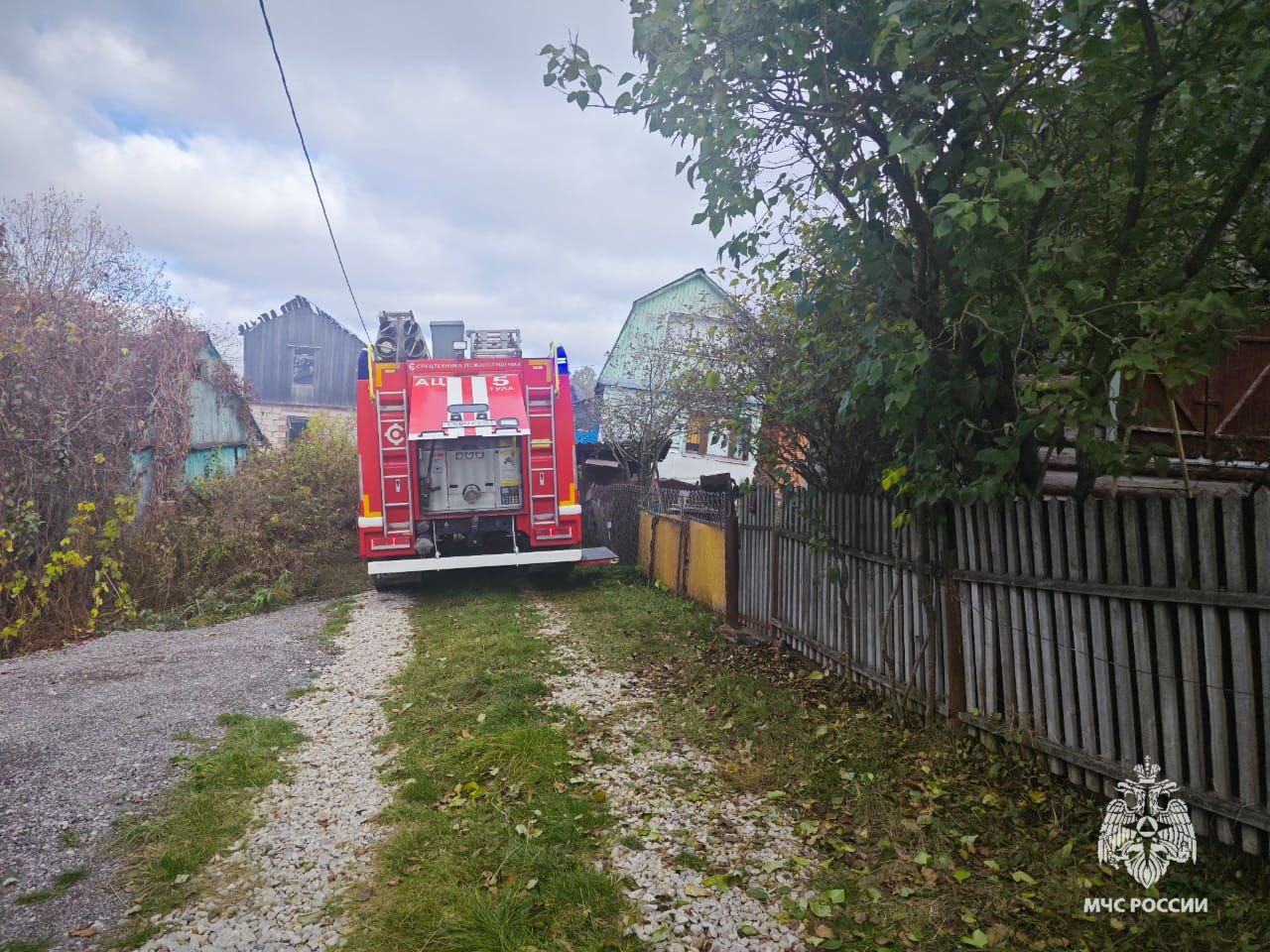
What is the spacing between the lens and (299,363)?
113 ft

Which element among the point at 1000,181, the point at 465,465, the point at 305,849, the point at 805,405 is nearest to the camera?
the point at 1000,181

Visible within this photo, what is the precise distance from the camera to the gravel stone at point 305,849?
317cm

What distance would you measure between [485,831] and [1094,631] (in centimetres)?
323

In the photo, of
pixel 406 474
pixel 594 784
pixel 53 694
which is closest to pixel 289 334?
pixel 406 474

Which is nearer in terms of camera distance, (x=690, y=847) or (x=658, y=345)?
(x=690, y=847)

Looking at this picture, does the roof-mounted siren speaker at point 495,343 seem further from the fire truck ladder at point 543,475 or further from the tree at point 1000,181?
the tree at point 1000,181

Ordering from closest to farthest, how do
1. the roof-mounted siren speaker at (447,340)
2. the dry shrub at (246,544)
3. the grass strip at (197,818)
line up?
1. the grass strip at (197,818)
2. the dry shrub at (246,544)
3. the roof-mounted siren speaker at (447,340)

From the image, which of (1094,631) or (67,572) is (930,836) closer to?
(1094,631)

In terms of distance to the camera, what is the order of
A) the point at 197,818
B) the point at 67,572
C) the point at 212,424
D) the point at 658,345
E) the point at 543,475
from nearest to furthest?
1. the point at 197,818
2. the point at 67,572
3. the point at 543,475
4. the point at 212,424
5. the point at 658,345

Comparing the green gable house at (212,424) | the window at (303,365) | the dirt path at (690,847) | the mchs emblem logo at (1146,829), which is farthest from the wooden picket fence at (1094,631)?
the window at (303,365)

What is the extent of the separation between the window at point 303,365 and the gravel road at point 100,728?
27.3 meters

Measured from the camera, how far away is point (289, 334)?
3444cm

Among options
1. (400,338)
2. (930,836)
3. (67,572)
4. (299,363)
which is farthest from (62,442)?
(299,363)

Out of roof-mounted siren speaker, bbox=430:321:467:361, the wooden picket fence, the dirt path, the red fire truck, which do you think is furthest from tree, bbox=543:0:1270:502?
roof-mounted siren speaker, bbox=430:321:467:361
